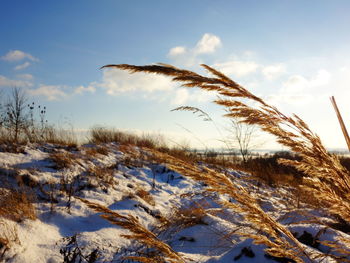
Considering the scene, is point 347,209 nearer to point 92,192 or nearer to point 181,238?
point 181,238

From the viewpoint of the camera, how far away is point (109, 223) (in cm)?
291

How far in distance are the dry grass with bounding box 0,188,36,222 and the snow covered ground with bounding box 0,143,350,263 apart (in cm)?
8

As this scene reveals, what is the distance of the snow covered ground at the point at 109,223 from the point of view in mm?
2184

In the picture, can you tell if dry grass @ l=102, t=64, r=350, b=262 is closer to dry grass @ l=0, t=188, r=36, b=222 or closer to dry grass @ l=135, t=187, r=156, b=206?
dry grass @ l=0, t=188, r=36, b=222

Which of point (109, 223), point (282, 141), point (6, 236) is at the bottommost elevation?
point (109, 223)

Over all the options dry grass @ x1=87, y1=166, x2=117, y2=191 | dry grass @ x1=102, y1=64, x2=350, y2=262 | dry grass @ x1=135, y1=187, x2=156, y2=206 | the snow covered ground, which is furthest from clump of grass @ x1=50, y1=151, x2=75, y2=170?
dry grass @ x1=102, y1=64, x2=350, y2=262

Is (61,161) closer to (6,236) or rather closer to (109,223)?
(109,223)

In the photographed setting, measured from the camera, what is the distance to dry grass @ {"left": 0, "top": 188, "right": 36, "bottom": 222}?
2.48m

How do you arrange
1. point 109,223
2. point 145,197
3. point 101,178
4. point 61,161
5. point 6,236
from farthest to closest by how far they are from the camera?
point 61,161 < point 101,178 < point 145,197 < point 109,223 < point 6,236

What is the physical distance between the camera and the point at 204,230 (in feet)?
8.95

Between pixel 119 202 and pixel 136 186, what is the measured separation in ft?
2.70

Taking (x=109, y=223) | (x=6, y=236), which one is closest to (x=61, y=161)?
(x=109, y=223)

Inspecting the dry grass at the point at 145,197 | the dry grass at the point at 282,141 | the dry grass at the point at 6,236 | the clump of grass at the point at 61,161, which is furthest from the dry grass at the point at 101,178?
the dry grass at the point at 282,141

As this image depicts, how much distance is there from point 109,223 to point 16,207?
957 millimetres
